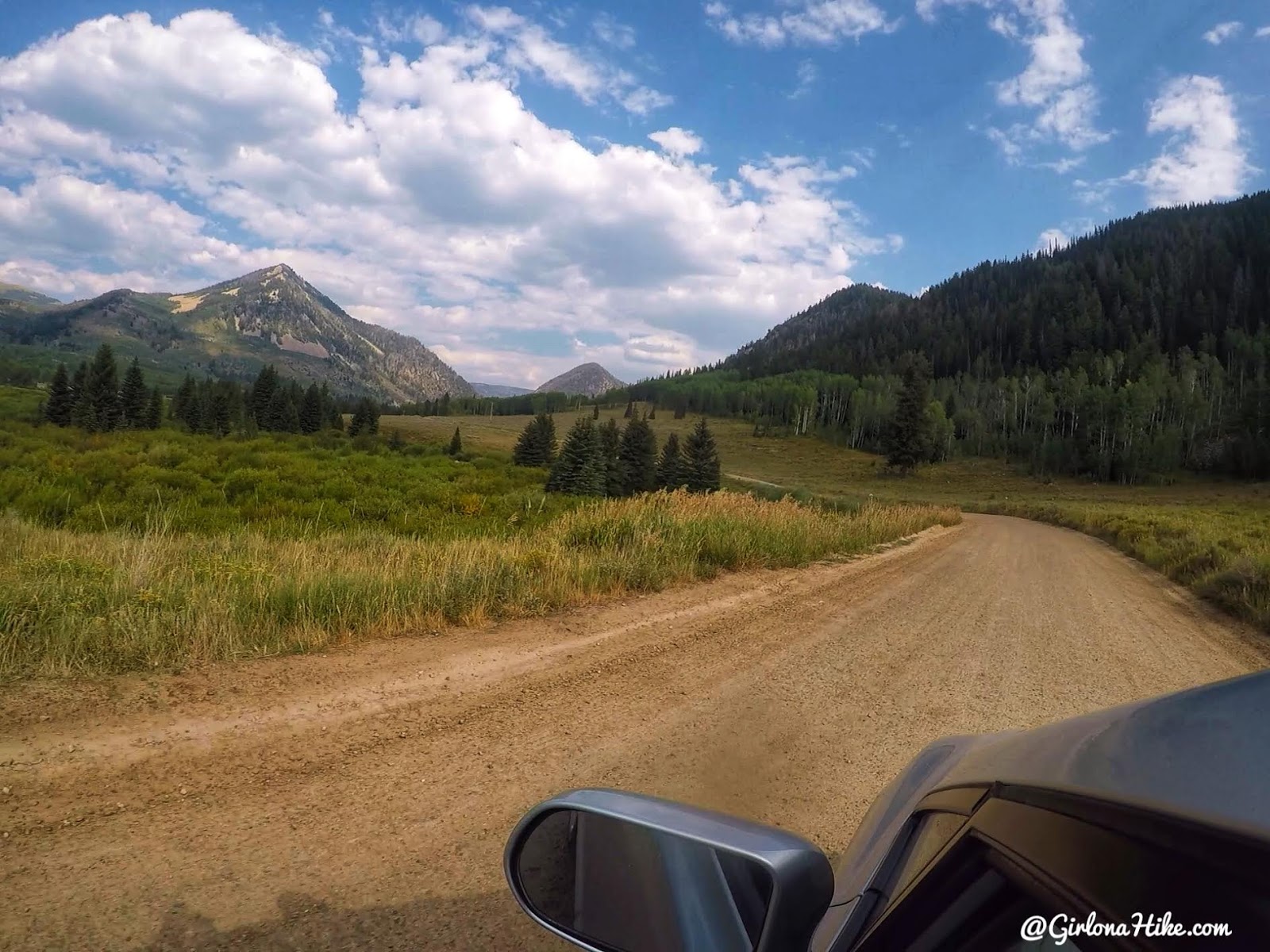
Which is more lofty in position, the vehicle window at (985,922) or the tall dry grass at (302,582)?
the vehicle window at (985,922)

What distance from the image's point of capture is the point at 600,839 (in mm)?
1835

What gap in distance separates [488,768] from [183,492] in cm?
2040

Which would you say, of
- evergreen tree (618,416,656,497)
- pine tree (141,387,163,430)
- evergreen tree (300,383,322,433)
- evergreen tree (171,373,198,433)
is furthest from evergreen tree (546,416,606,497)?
evergreen tree (300,383,322,433)

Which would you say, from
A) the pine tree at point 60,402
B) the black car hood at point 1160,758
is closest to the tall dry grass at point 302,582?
the black car hood at point 1160,758

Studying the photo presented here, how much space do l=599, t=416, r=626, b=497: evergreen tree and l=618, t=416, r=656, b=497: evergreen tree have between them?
454mm

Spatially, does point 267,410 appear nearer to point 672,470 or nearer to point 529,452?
point 529,452

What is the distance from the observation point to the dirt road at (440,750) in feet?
7.73

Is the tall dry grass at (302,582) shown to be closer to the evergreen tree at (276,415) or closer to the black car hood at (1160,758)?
the black car hood at (1160,758)

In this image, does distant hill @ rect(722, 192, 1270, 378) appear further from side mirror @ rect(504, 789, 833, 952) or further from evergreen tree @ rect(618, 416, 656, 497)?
side mirror @ rect(504, 789, 833, 952)

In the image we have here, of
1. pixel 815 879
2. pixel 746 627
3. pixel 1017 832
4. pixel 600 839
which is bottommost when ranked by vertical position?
pixel 746 627

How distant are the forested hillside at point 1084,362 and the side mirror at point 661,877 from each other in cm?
8514

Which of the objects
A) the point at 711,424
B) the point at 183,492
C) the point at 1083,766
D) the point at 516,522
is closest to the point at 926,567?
the point at 516,522

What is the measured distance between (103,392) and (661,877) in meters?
68.6

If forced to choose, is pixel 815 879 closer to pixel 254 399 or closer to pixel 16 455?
pixel 16 455
